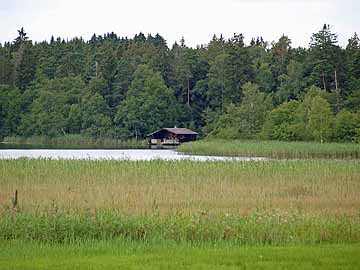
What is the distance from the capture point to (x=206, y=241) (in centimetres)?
1453

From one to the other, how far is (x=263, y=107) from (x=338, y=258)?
248ft

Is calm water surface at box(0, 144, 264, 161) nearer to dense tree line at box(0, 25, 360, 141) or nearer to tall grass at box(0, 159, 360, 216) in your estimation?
tall grass at box(0, 159, 360, 216)

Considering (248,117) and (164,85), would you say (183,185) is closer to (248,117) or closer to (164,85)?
(248,117)

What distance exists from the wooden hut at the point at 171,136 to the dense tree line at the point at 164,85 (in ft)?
12.0

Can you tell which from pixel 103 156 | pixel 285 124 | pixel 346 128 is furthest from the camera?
pixel 285 124

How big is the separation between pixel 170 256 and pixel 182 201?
11.6m

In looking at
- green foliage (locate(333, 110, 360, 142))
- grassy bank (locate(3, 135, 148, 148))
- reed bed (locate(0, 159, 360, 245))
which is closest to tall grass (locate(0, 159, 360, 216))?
reed bed (locate(0, 159, 360, 245))

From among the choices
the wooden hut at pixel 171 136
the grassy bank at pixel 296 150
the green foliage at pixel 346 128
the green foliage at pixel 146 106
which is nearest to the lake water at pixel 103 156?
the grassy bank at pixel 296 150

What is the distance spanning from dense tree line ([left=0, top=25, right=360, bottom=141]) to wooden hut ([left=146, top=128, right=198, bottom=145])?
3661mm

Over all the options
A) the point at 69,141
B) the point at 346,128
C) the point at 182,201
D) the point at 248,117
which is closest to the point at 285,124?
the point at 346,128

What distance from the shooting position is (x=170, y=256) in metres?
12.2

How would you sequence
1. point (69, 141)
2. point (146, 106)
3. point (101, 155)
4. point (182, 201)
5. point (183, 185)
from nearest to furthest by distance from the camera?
point (182, 201)
point (183, 185)
point (101, 155)
point (146, 106)
point (69, 141)

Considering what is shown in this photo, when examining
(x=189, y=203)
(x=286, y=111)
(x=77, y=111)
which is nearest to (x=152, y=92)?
(x=77, y=111)

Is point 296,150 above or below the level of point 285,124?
below
